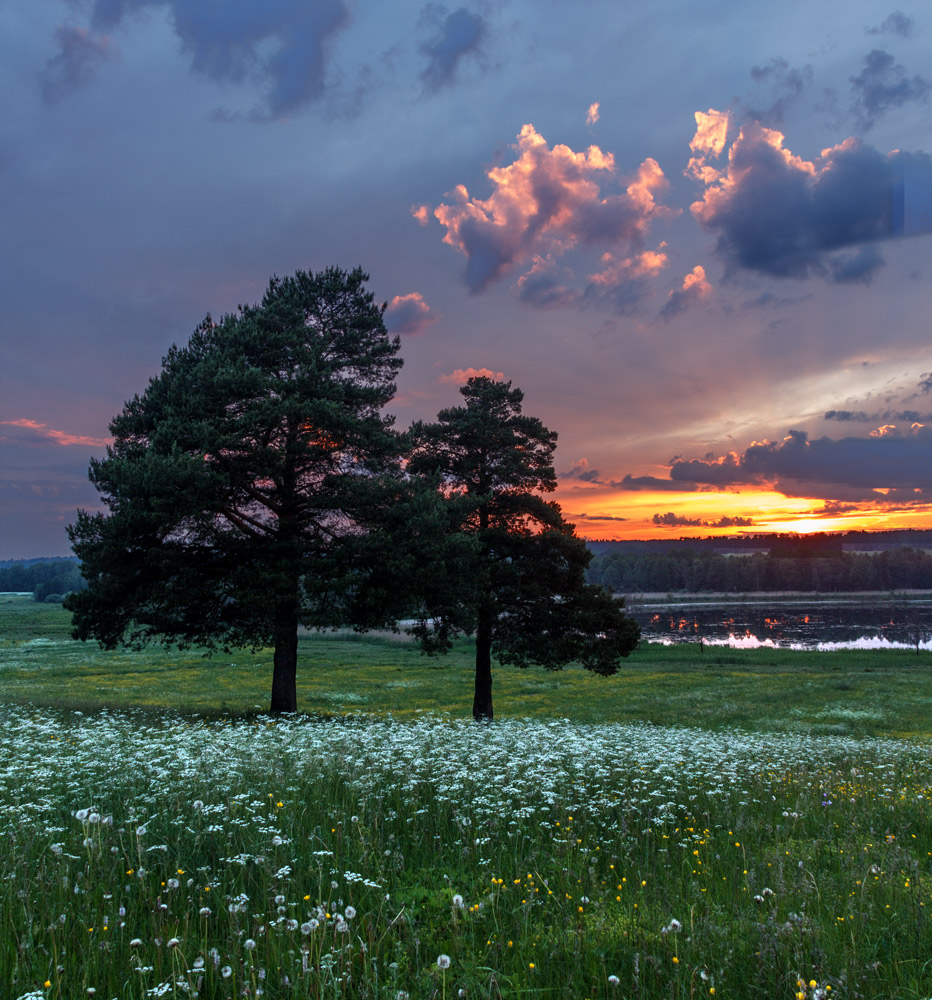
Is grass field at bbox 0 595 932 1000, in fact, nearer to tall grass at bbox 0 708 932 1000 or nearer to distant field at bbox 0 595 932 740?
tall grass at bbox 0 708 932 1000

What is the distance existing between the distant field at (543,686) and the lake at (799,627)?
12.1 meters

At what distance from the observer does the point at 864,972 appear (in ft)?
11.7

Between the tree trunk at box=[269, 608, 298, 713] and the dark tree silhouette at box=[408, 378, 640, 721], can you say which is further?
the dark tree silhouette at box=[408, 378, 640, 721]

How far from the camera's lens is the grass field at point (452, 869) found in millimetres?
3564

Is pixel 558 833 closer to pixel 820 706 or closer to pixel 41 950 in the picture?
pixel 41 950

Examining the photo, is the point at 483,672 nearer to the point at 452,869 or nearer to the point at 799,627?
the point at 452,869

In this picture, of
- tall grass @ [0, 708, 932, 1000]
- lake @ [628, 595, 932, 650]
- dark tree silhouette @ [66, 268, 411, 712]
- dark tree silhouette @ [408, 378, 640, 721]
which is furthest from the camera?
lake @ [628, 595, 932, 650]

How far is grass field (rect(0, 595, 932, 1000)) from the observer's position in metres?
3.56

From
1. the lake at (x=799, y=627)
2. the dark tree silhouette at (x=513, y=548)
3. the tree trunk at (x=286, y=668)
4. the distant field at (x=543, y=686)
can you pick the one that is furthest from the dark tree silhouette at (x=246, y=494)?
the lake at (x=799, y=627)

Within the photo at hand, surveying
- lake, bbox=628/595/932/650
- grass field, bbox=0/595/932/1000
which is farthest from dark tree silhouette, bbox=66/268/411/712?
lake, bbox=628/595/932/650

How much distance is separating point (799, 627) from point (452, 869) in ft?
350

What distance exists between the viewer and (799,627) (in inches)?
3794

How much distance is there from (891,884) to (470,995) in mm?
3589

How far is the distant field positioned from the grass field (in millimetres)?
11828
